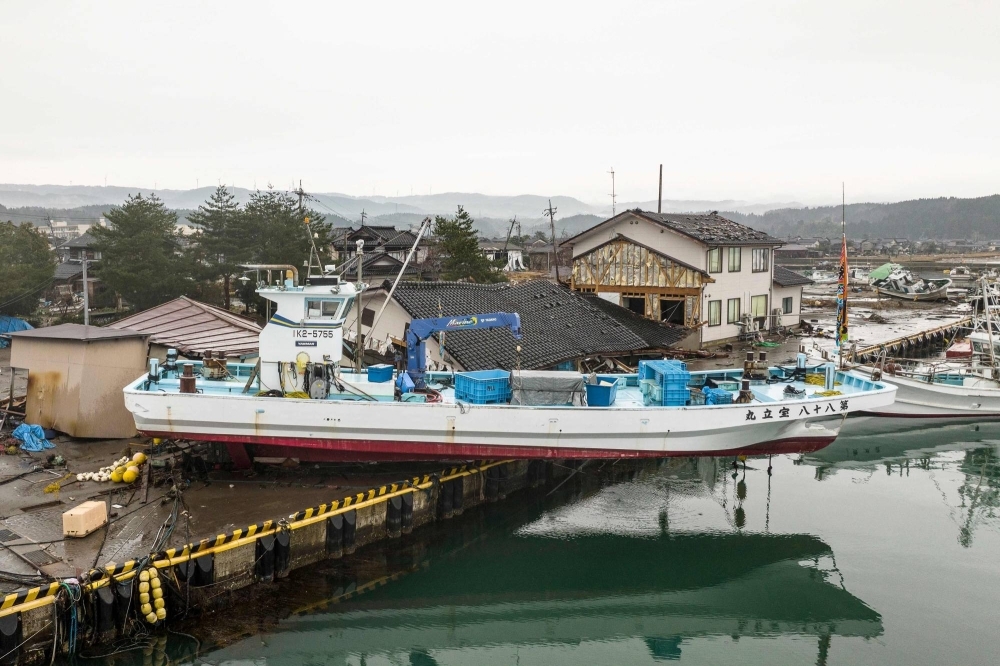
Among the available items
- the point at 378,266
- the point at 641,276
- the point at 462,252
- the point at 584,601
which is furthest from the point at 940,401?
the point at 378,266

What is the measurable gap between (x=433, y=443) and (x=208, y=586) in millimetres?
5318

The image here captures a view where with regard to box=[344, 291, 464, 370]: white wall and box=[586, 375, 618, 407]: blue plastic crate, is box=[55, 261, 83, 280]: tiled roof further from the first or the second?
box=[586, 375, 618, 407]: blue plastic crate

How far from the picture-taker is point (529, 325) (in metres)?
23.2

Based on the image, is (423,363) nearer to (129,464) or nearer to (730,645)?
(129,464)

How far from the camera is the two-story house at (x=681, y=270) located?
31.7 metres

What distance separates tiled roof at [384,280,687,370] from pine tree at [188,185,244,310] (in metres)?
12.5

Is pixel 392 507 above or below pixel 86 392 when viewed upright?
below

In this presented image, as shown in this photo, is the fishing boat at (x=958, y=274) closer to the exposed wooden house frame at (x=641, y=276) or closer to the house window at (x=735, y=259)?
A: the house window at (x=735, y=259)

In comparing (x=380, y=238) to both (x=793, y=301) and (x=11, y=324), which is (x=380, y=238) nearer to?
(x=11, y=324)

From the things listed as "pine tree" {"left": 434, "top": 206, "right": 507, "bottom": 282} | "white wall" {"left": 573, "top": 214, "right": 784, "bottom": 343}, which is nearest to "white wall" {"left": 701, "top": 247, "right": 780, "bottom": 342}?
"white wall" {"left": 573, "top": 214, "right": 784, "bottom": 343}

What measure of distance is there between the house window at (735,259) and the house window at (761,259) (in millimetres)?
1359

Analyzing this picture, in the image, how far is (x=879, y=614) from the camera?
44.0 feet

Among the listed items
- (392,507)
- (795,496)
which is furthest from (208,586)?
(795,496)

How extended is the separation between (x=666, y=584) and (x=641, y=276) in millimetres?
20107
